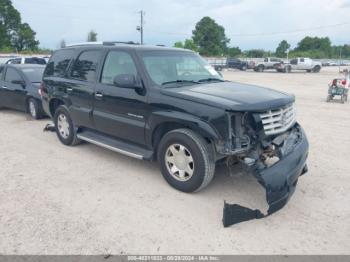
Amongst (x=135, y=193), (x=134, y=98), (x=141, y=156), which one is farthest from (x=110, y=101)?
(x=135, y=193)

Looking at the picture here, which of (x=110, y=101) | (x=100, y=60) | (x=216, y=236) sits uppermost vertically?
(x=100, y=60)

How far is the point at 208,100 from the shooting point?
13.4ft

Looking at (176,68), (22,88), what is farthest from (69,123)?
(22,88)

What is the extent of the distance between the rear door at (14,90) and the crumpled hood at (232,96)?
6.34 metres

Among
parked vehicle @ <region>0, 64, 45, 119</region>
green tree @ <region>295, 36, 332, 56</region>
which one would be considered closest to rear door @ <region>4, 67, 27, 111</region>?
parked vehicle @ <region>0, 64, 45, 119</region>

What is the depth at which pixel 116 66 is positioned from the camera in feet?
17.4

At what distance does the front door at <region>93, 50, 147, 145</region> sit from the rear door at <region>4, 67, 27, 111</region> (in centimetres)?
480

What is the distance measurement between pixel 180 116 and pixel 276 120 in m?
1.21

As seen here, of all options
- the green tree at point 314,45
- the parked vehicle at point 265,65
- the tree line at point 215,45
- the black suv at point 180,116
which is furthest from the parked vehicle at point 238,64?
the green tree at point 314,45

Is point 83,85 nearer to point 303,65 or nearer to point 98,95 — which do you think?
point 98,95

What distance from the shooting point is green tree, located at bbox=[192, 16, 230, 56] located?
253 feet

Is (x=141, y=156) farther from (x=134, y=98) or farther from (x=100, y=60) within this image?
(x=100, y=60)

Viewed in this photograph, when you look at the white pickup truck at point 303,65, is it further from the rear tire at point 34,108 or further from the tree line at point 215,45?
the rear tire at point 34,108

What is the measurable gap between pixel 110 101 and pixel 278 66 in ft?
122
